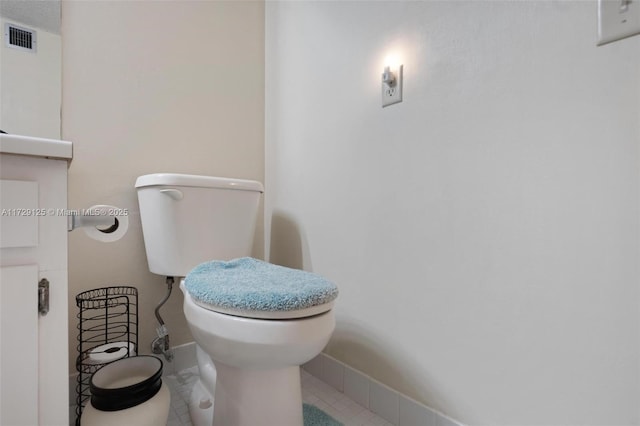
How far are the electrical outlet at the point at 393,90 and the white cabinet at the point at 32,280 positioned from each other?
822 mm

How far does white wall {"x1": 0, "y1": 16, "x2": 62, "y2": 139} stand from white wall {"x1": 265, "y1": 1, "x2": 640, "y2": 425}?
2.95ft

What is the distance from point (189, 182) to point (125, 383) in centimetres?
62

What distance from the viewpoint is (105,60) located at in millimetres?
1124

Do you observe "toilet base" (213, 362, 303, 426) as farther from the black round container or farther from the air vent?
the air vent

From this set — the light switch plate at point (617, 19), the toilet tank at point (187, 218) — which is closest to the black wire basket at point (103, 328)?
the toilet tank at point (187, 218)

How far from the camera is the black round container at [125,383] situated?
76cm

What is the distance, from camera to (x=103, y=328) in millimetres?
1093

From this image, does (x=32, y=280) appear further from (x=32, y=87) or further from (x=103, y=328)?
(x=32, y=87)

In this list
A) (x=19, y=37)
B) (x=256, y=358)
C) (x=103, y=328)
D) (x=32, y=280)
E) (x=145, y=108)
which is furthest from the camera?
(x=145, y=108)

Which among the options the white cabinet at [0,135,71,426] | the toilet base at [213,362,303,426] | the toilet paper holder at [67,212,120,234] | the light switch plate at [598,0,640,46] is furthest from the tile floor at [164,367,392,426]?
the light switch plate at [598,0,640,46]

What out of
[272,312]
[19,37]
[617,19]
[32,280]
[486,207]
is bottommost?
[272,312]

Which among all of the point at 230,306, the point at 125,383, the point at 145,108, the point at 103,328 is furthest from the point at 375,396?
the point at 145,108

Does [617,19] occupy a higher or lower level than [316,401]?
higher

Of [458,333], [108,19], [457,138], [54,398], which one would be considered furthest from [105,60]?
[458,333]
